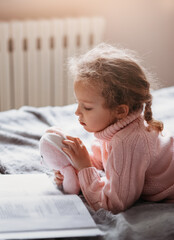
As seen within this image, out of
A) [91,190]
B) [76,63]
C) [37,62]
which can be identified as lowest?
[37,62]

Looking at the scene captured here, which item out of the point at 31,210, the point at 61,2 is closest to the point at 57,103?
→ the point at 61,2

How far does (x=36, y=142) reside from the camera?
138 cm

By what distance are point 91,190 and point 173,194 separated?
20 cm

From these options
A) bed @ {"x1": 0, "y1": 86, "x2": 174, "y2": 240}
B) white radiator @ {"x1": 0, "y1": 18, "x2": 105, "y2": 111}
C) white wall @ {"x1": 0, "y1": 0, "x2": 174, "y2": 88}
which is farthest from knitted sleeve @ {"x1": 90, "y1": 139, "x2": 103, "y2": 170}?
white wall @ {"x1": 0, "y1": 0, "x2": 174, "y2": 88}

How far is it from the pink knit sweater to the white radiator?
1491 millimetres

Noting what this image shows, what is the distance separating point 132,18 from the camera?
8.38 feet

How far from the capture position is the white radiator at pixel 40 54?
237cm

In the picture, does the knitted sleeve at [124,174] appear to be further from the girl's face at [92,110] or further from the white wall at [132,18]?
the white wall at [132,18]

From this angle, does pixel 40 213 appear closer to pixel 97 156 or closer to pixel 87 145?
pixel 97 156

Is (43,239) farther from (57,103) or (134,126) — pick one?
(57,103)

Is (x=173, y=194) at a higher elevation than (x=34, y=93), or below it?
higher

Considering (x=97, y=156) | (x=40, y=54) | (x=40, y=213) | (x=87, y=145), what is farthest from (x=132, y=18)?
(x=40, y=213)

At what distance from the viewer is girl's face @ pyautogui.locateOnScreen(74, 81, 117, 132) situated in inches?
38.2

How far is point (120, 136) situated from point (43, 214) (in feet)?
0.83
